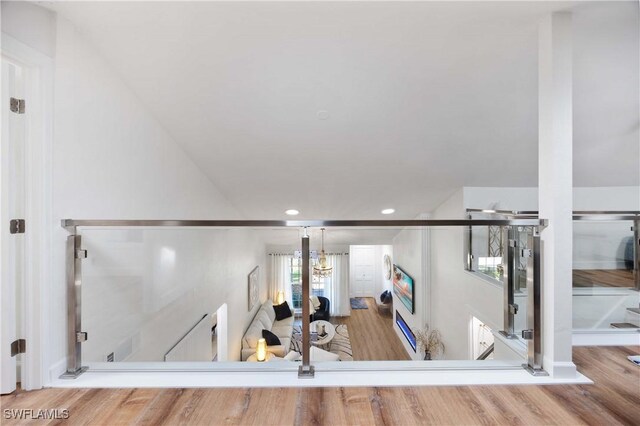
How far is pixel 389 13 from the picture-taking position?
5.82ft

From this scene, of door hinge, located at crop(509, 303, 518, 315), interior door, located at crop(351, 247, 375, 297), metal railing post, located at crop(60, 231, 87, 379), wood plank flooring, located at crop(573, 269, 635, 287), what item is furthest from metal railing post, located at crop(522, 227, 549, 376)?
interior door, located at crop(351, 247, 375, 297)

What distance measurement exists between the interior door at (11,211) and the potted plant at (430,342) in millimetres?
4582

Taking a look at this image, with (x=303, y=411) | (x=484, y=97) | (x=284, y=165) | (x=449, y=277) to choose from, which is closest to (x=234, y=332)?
(x=284, y=165)

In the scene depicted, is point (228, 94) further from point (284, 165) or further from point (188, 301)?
point (188, 301)

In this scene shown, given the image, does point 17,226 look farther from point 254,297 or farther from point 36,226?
point 254,297

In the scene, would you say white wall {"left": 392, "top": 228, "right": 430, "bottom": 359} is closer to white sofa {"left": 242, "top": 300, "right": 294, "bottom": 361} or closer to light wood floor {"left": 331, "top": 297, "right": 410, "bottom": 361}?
light wood floor {"left": 331, "top": 297, "right": 410, "bottom": 361}

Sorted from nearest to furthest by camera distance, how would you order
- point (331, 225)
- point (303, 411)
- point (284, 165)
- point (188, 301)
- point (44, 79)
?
point (303, 411) → point (44, 79) → point (331, 225) → point (188, 301) → point (284, 165)

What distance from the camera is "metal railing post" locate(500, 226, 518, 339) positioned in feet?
6.13

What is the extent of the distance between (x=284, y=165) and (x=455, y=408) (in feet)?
9.66

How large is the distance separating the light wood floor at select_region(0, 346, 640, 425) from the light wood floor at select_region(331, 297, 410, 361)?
3.75 meters

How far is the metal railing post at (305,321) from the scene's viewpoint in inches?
64.0

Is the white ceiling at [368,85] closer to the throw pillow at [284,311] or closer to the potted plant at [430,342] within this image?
the throw pillow at [284,311]

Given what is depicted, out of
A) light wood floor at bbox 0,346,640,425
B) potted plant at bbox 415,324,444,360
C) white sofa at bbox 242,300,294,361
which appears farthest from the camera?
white sofa at bbox 242,300,294,361

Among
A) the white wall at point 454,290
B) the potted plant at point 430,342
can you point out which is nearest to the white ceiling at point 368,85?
the white wall at point 454,290
